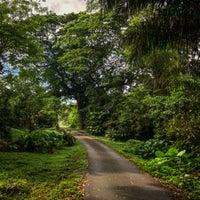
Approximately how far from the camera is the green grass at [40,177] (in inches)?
330

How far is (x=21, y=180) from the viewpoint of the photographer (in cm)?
978

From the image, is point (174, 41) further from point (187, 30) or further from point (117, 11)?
point (117, 11)

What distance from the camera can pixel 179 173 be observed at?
36.6ft

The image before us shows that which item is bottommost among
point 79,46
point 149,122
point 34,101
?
point 149,122

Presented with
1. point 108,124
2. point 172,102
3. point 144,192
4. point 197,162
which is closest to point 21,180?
point 144,192

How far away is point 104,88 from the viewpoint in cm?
3644

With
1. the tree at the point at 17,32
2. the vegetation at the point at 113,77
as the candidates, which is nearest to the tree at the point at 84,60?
the vegetation at the point at 113,77

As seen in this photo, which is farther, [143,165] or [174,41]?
[143,165]

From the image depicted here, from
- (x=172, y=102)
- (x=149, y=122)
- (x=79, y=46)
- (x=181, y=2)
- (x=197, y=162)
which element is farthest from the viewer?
(x=79, y=46)

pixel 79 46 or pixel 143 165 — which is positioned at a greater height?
pixel 79 46

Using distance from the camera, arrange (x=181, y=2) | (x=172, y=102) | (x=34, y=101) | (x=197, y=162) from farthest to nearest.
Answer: (x=34, y=101), (x=172, y=102), (x=197, y=162), (x=181, y=2)

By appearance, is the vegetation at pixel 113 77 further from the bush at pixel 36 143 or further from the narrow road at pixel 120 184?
the narrow road at pixel 120 184

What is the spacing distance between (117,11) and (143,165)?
6999mm

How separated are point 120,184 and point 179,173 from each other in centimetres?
292
